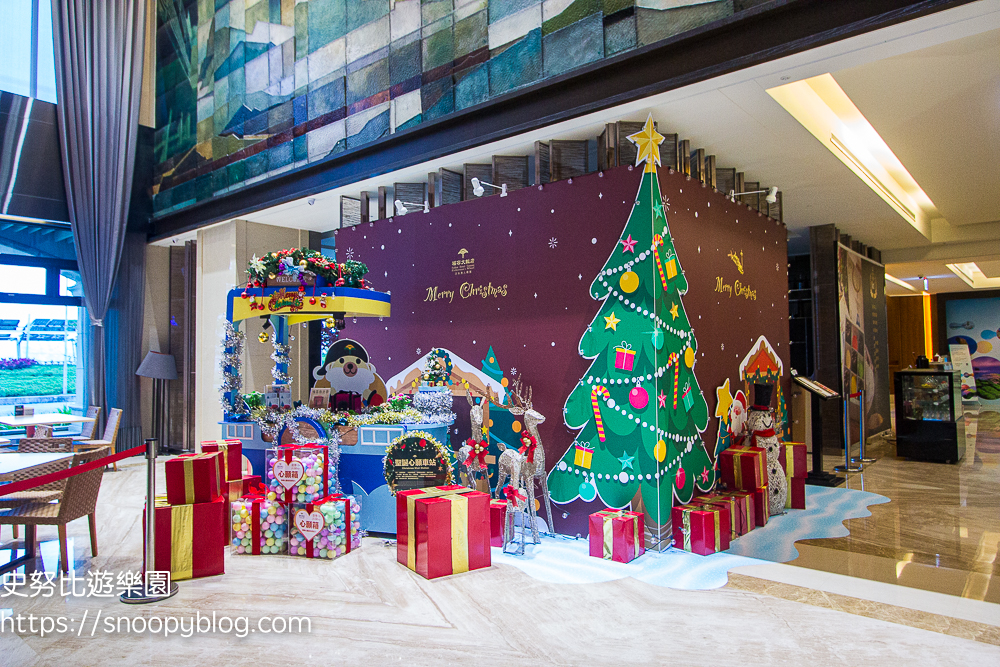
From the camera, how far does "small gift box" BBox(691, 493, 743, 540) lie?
486cm

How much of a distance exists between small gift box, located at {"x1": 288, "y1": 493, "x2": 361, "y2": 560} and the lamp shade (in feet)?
20.3

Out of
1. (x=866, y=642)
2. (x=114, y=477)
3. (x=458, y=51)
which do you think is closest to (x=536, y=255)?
(x=458, y=51)

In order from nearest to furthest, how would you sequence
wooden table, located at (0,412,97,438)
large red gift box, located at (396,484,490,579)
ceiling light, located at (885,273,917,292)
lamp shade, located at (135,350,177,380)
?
1. large red gift box, located at (396,484,490,579)
2. wooden table, located at (0,412,97,438)
3. lamp shade, located at (135,350,177,380)
4. ceiling light, located at (885,273,917,292)

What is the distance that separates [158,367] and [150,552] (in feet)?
21.5

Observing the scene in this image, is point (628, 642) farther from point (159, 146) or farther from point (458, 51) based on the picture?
point (159, 146)

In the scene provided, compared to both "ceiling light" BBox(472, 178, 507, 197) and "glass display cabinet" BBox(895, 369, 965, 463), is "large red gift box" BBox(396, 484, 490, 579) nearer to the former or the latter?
"ceiling light" BBox(472, 178, 507, 197)

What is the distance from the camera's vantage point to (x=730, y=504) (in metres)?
4.87

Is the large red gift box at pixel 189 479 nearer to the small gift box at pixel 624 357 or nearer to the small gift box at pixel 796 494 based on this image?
the small gift box at pixel 624 357

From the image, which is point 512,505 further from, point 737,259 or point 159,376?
point 159,376

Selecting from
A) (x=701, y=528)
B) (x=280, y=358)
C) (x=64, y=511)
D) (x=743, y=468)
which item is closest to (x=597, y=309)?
(x=701, y=528)

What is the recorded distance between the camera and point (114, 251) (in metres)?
9.35

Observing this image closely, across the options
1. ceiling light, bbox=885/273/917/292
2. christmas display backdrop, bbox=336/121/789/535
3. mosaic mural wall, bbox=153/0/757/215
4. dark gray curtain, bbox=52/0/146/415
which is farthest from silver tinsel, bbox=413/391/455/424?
ceiling light, bbox=885/273/917/292

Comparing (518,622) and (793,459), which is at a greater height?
(793,459)

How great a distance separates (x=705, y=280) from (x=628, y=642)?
10.5 feet
